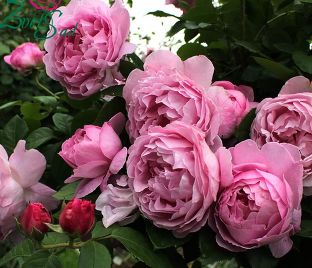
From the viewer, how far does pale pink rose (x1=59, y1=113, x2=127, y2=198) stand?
560 mm

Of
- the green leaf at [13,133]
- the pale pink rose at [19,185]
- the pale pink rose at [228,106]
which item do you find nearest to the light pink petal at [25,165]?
the pale pink rose at [19,185]

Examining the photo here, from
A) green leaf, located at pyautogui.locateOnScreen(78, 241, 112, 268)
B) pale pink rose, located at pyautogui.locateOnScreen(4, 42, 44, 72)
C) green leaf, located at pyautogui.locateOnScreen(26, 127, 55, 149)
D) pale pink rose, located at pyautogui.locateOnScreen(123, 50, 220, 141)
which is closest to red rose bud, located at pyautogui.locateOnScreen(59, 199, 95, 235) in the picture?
green leaf, located at pyautogui.locateOnScreen(78, 241, 112, 268)

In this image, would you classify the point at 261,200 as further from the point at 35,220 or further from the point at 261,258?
the point at 35,220

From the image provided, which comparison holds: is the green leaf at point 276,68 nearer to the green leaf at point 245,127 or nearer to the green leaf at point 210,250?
the green leaf at point 245,127

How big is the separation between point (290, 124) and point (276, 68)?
0.34 feet

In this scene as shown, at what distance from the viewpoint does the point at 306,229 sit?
0.50 metres

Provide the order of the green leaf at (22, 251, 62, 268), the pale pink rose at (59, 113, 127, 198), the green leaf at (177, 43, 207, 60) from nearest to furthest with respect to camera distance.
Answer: the green leaf at (22, 251, 62, 268), the pale pink rose at (59, 113, 127, 198), the green leaf at (177, 43, 207, 60)

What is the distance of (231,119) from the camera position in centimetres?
56

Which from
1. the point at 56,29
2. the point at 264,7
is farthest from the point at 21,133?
the point at 264,7

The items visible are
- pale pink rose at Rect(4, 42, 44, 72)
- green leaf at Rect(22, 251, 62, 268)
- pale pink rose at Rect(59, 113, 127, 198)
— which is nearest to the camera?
green leaf at Rect(22, 251, 62, 268)

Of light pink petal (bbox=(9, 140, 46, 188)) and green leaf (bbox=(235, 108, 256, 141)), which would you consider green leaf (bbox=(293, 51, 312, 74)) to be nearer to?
green leaf (bbox=(235, 108, 256, 141))

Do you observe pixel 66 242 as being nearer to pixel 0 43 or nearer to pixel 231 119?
pixel 231 119

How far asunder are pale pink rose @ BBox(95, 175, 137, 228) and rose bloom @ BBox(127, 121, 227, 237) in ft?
0.06

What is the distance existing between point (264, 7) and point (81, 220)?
399 millimetres
